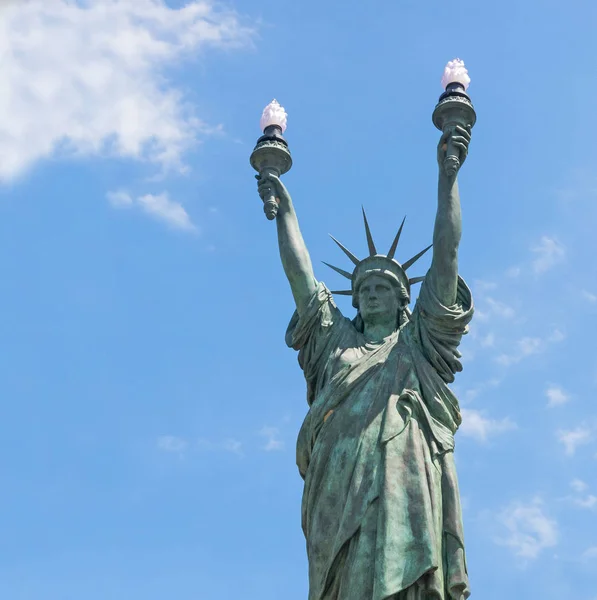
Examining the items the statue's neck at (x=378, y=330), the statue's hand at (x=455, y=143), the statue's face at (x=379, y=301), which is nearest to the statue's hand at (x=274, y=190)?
the statue's face at (x=379, y=301)

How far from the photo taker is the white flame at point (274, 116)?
54.3 ft

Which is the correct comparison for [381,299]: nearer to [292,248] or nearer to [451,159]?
[292,248]

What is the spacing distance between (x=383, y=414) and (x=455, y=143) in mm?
2950

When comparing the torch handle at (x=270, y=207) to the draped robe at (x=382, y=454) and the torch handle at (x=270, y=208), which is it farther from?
the draped robe at (x=382, y=454)

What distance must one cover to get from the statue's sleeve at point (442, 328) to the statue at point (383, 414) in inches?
0.5

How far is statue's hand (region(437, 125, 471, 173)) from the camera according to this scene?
15.0 m

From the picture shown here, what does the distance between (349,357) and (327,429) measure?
0.93 metres

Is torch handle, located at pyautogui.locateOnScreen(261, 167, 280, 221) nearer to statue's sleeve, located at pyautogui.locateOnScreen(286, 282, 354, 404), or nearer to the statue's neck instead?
statue's sleeve, located at pyautogui.locateOnScreen(286, 282, 354, 404)

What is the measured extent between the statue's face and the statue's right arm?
1.96ft

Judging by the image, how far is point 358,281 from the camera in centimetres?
1585

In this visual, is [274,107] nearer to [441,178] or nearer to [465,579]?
[441,178]

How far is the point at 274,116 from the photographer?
16.5 meters

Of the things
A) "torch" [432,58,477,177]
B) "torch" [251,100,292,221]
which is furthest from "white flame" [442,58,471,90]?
"torch" [251,100,292,221]

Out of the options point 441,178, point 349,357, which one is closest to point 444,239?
→ point 441,178
